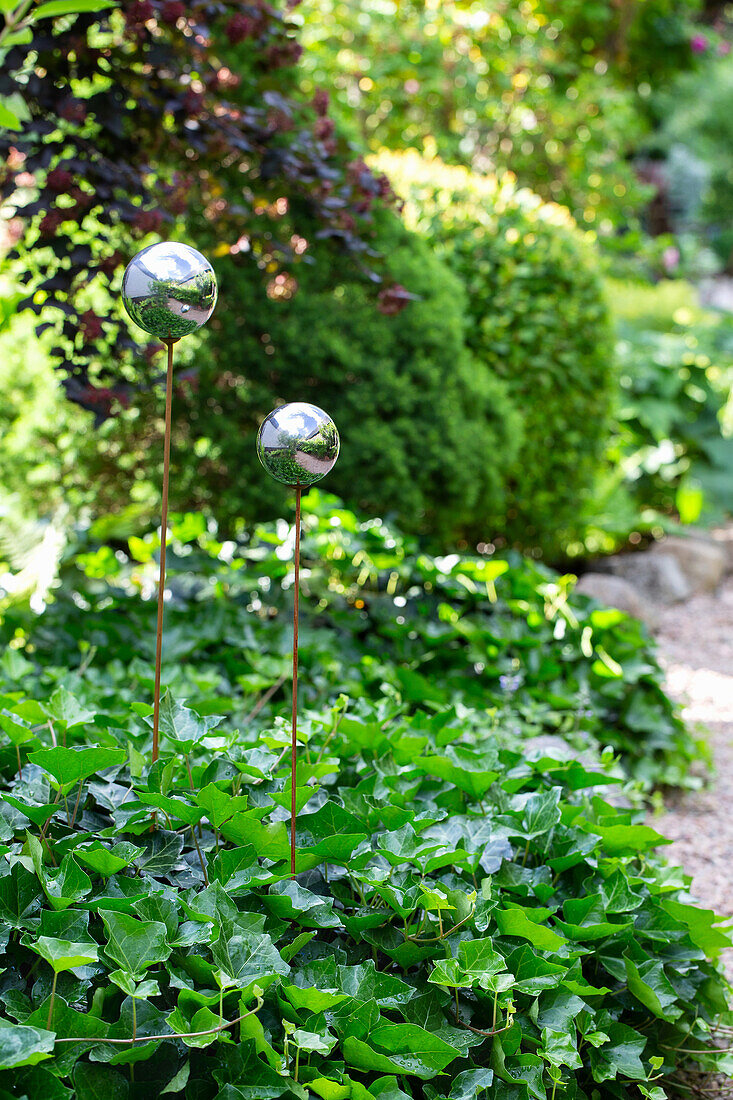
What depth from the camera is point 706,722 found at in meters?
3.17

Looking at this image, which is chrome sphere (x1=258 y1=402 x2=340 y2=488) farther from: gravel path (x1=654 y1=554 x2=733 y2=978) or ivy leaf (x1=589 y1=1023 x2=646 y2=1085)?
gravel path (x1=654 y1=554 x2=733 y2=978)

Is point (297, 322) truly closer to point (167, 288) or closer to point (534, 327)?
point (534, 327)

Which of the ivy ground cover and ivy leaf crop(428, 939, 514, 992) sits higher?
ivy leaf crop(428, 939, 514, 992)

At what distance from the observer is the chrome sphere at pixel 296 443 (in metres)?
1.12

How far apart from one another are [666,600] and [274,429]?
12.1 feet

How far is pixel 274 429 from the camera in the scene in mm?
1127

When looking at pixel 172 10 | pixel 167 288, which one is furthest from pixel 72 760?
pixel 172 10

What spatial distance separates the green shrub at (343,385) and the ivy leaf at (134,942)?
7.44 feet

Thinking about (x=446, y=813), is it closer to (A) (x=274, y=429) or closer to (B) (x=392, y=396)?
(A) (x=274, y=429)

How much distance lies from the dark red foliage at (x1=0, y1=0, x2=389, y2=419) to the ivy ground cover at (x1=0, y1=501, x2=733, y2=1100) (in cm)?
109

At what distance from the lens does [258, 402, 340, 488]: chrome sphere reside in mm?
1122

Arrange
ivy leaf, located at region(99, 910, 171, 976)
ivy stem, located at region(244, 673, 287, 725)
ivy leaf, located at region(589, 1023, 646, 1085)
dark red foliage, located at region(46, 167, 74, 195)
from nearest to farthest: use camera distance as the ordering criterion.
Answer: ivy leaf, located at region(99, 910, 171, 976) → ivy leaf, located at region(589, 1023, 646, 1085) → ivy stem, located at region(244, 673, 287, 725) → dark red foliage, located at region(46, 167, 74, 195)

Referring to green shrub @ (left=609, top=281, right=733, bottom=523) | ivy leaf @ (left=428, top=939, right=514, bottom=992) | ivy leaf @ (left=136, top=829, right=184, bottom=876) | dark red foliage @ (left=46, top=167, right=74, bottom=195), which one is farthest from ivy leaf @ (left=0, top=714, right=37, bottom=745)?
green shrub @ (left=609, top=281, right=733, bottom=523)

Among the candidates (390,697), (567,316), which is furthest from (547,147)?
(390,697)
